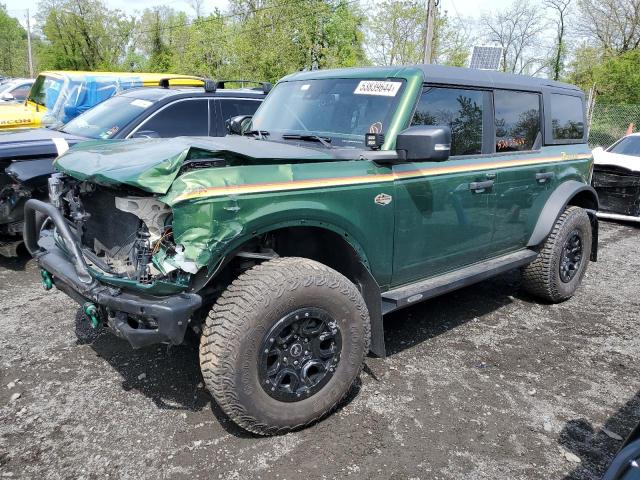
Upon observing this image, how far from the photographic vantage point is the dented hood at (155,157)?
8.85 ft

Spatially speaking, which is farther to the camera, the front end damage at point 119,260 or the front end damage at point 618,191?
the front end damage at point 618,191

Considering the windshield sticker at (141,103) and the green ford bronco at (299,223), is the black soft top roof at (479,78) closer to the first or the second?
the green ford bronco at (299,223)

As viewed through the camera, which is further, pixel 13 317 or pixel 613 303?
pixel 613 303

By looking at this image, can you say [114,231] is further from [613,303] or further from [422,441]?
[613,303]

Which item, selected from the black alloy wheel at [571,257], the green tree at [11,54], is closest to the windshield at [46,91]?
the black alloy wheel at [571,257]

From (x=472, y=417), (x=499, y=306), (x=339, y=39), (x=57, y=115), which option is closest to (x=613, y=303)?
(x=499, y=306)

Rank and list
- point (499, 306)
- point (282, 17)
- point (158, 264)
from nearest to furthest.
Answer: point (158, 264), point (499, 306), point (282, 17)

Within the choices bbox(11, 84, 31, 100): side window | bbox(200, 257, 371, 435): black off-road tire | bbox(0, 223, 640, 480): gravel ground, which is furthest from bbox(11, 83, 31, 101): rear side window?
bbox(200, 257, 371, 435): black off-road tire

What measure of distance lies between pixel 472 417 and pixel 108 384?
2402mm

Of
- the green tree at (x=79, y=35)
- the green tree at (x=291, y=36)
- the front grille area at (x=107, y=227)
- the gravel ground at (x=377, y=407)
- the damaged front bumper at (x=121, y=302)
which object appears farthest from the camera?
Result: the green tree at (x=79, y=35)

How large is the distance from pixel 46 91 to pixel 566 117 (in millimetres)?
9168

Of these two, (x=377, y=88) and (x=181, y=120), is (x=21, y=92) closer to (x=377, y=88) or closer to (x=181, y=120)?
(x=181, y=120)

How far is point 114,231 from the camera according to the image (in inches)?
128

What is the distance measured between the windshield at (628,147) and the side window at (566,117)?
480 centimetres
